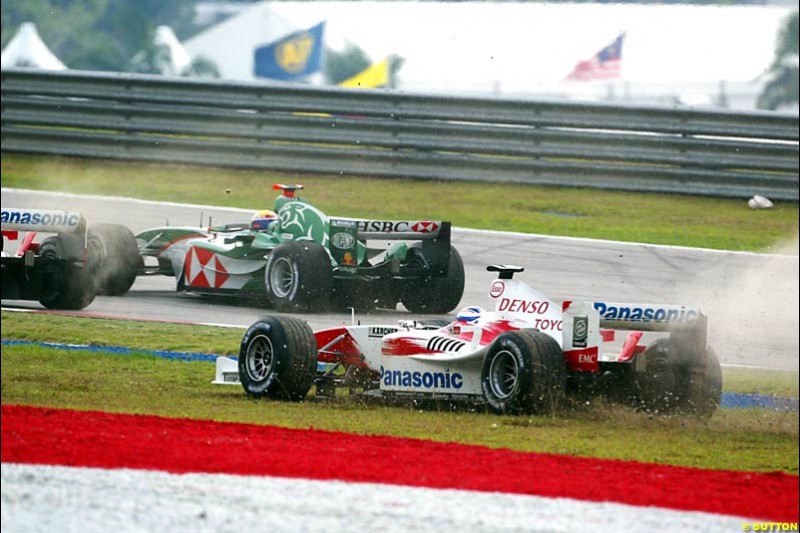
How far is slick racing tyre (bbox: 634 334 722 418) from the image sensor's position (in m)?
8.66

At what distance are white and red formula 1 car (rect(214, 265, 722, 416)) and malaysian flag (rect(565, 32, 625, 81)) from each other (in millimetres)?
4894

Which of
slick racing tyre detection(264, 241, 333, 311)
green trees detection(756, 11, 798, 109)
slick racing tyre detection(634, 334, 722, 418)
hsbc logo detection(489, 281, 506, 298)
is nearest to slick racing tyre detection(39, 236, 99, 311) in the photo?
slick racing tyre detection(264, 241, 333, 311)

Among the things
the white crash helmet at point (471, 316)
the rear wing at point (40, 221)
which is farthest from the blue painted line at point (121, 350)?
the white crash helmet at point (471, 316)

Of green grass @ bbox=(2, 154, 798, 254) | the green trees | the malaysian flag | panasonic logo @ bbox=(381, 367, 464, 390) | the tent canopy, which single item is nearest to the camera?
panasonic logo @ bbox=(381, 367, 464, 390)

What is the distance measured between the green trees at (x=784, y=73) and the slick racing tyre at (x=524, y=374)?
6072 millimetres

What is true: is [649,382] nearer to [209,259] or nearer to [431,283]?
[431,283]

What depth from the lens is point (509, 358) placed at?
8664 millimetres

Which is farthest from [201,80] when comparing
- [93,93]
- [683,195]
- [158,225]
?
[683,195]

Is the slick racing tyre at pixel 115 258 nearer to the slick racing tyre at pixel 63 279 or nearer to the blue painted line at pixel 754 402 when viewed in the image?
the slick racing tyre at pixel 63 279

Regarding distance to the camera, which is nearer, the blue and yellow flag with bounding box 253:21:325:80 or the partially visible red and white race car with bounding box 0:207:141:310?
the partially visible red and white race car with bounding box 0:207:141:310

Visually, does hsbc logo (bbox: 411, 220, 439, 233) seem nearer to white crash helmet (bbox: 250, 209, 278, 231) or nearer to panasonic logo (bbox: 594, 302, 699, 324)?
white crash helmet (bbox: 250, 209, 278, 231)

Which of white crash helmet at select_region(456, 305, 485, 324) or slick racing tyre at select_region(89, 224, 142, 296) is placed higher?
slick racing tyre at select_region(89, 224, 142, 296)

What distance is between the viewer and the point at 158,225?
15305mm

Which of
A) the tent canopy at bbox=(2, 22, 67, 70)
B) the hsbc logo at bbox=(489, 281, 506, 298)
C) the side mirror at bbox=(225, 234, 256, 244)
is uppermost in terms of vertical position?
the tent canopy at bbox=(2, 22, 67, 70)
